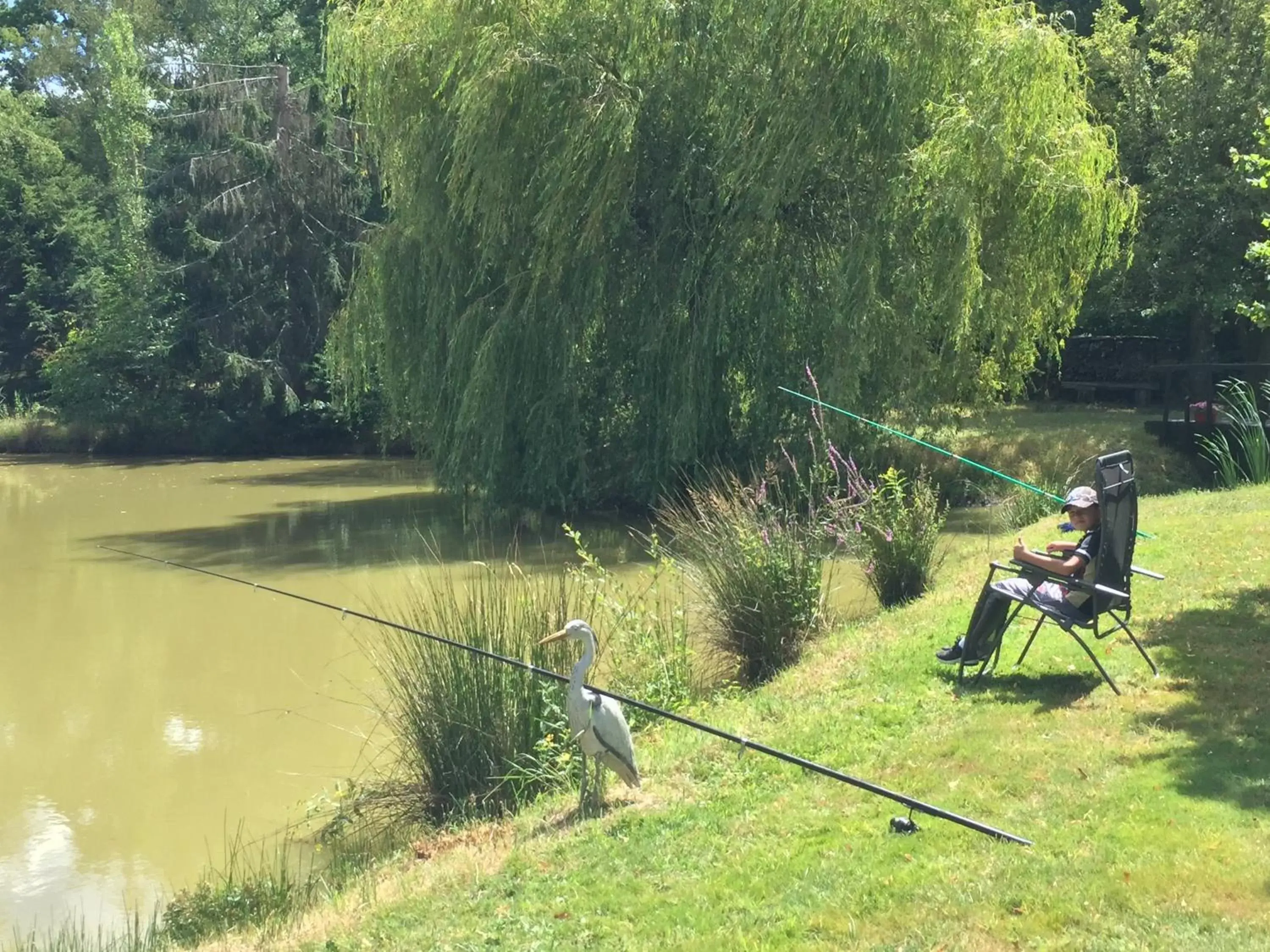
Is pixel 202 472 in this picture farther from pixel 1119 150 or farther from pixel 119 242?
pixel 1119 150

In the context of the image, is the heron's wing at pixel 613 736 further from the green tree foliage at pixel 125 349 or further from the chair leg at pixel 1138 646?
the green tree foliage at pixel 125 349

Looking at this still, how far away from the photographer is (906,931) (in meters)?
3.83

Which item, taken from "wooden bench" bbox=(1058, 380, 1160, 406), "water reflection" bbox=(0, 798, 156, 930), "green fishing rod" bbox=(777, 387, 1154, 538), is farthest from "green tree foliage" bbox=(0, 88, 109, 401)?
"water reflection" bbox=(0, 798, 156, 930)

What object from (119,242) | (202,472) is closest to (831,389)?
(202,472)

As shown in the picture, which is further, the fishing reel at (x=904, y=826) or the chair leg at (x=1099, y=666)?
the chair leg at (x=1099, y=666)

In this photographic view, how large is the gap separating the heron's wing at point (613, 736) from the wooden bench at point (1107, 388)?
64.1ft

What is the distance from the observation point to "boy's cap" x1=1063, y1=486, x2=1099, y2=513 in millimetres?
6219

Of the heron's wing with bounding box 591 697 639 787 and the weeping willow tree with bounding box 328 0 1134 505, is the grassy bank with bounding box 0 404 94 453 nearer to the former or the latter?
the weeping willow tree with bounding box 328 0 1134 505

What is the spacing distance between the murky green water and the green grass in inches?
106

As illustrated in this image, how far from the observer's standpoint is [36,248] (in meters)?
39.2

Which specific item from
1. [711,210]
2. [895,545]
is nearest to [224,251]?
[711,210]

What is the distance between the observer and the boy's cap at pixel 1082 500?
622cm

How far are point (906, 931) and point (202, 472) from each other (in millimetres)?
27940

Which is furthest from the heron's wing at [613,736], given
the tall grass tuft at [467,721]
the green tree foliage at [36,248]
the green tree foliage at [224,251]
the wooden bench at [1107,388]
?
the green tree foliage at [36,248]
